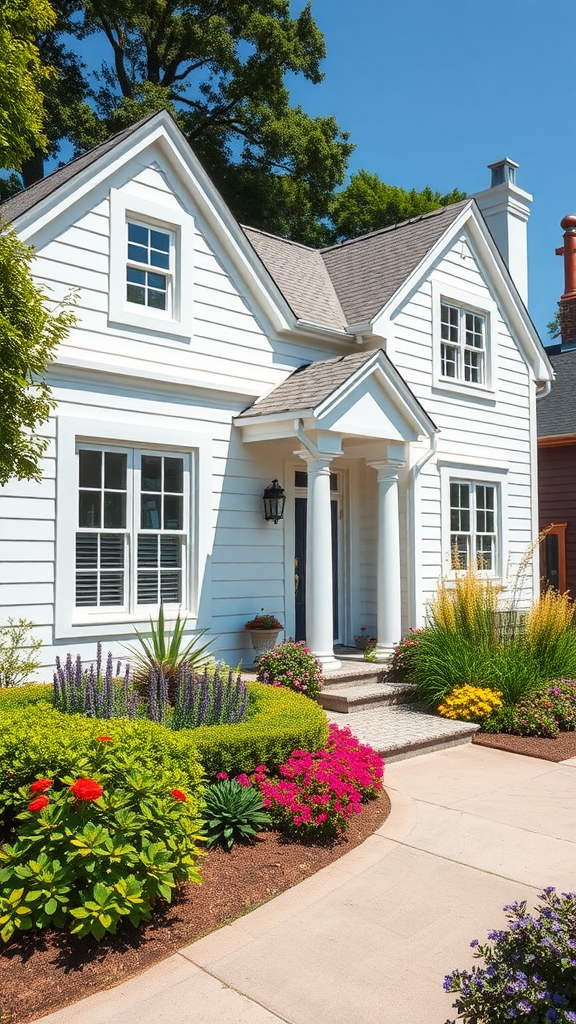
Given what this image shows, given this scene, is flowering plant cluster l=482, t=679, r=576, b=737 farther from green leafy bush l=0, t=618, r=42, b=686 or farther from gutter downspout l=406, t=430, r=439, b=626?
green leafy bush l=0, t=618, r=42, b=686

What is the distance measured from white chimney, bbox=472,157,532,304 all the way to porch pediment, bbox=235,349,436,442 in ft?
20.9

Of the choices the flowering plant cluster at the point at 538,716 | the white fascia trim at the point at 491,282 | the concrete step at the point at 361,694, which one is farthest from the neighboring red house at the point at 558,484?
the flowering plant cluster at the point at 538,716

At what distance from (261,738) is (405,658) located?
4.89 metres

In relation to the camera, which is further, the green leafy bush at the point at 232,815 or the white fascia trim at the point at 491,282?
the white fascia trim at the point at 491,282

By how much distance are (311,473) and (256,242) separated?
5.39m

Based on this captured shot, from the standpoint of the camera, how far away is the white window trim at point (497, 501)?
12.7 meters

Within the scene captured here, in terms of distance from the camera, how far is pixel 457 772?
7.21 metres

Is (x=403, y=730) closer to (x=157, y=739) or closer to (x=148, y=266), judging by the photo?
(x=157, y=739)

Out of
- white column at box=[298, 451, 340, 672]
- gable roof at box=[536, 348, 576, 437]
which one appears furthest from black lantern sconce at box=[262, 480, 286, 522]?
gable roof at box=[536, 348, 576, 437]

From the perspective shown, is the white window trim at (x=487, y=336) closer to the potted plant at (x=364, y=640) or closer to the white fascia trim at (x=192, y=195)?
the white fascia trim at (x=192, y=195)

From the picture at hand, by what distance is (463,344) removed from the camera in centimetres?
1348

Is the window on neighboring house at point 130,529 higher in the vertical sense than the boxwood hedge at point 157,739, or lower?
higher

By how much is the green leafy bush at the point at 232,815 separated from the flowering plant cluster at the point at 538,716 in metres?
4.20

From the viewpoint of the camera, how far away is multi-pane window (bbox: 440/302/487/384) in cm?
1330
